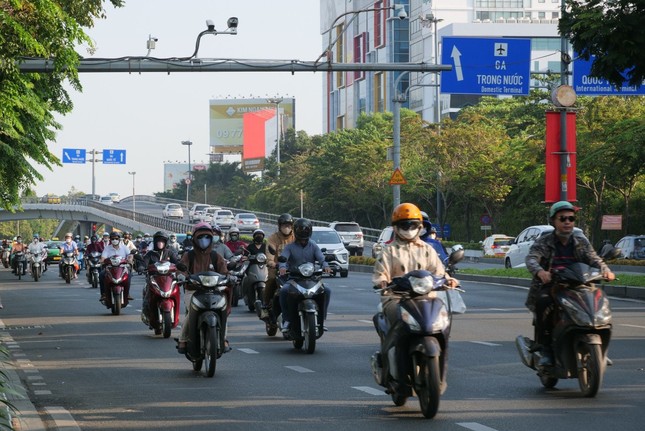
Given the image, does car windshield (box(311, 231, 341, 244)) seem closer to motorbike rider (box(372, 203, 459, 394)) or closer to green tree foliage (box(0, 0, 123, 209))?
green tree foliage (box(0, 0, 123, 209))

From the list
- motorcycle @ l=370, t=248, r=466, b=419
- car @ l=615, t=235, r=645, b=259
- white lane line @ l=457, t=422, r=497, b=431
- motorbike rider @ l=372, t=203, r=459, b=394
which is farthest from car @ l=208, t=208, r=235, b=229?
white lane line @ l=457, t=422, r=497, b=431

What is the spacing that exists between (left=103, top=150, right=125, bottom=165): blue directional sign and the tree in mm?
90839

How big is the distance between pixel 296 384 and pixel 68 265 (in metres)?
33.3

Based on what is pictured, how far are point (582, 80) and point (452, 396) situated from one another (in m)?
22.0

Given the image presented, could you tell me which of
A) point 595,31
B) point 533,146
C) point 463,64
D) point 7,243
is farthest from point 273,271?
point 7,243

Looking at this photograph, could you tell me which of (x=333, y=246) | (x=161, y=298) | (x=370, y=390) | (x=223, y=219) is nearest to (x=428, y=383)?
(x=370, y=390)

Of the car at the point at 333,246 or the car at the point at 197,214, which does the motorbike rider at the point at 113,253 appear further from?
the car at the point at 197,214

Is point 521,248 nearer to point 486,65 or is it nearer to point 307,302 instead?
point 486,65

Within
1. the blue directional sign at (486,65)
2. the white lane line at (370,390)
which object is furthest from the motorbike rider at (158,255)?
the blue directional sign at (486,65)

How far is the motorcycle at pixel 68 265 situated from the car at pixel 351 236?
1940cm

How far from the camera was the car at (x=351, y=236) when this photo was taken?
207ft

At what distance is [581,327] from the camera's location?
35.3ft

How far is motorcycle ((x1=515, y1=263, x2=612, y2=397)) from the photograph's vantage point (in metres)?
10.7

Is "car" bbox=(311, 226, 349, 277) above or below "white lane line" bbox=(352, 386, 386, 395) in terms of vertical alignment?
above
